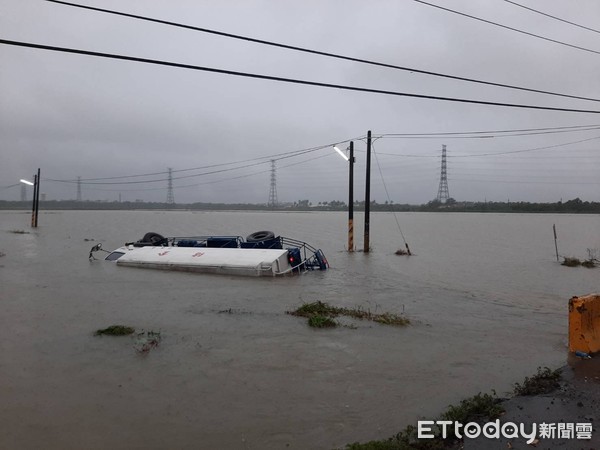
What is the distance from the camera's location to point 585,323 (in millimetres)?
7863

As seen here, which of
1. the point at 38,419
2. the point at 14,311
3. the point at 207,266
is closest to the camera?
the point at 38,419

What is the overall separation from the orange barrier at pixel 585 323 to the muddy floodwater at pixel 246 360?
0.49 metres

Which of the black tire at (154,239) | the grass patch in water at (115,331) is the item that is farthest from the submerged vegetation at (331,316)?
the black tire at (154,239)

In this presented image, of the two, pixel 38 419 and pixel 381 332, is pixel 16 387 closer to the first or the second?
pixel 38 419

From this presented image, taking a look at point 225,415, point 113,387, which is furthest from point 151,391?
point 225,415

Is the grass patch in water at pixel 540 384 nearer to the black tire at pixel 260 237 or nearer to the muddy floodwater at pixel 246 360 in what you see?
the muddy floodwater at pixel 246 360

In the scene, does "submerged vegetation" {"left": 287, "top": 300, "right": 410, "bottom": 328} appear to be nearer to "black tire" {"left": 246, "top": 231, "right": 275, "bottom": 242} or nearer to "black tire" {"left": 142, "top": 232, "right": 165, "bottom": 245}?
"black tire" {"left": 246, "top": 231, "right": 275, "bottom": 242}

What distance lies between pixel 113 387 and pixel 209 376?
1484 mm

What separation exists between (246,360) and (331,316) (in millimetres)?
3709

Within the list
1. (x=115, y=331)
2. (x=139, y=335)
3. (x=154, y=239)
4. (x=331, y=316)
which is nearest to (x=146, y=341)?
(x=139, y=335)

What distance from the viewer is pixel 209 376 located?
746cm

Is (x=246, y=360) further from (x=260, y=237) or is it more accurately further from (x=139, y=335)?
(x=260, y=237)

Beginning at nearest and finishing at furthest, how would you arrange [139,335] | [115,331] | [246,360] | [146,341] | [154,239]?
[246,360] < [146,341] < [139,335] < [115,331] < [154,239]

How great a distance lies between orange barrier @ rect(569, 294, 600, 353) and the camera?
305 inches
